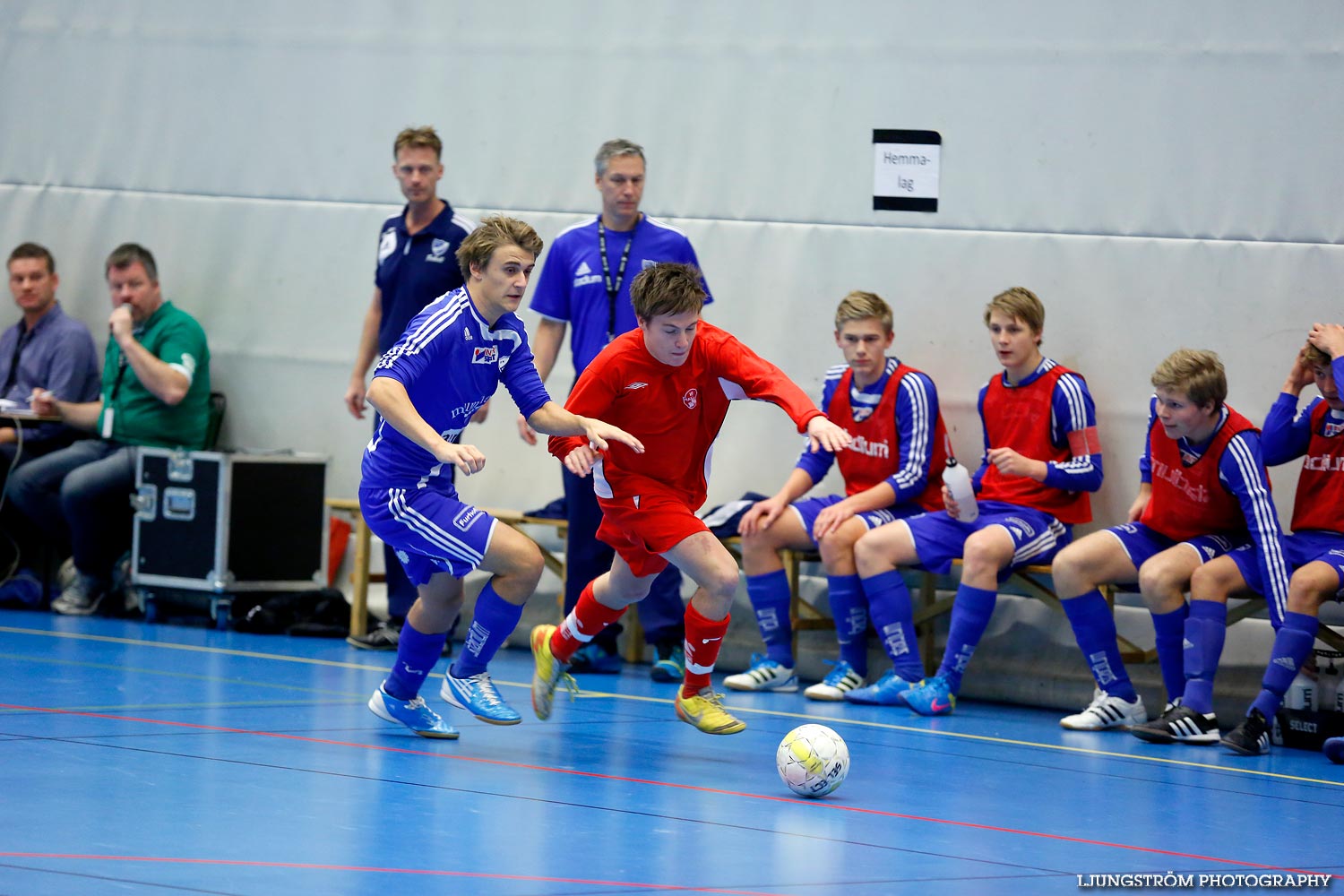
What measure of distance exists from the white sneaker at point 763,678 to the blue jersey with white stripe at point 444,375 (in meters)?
2.34

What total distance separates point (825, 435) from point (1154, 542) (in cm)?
223

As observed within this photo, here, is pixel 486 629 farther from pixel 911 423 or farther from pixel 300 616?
pixel 300 616

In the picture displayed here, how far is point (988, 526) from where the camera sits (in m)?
6.99

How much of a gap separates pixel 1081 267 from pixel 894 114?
1.22m

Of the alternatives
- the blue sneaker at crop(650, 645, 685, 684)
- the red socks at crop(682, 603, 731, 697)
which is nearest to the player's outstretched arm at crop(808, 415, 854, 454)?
the red socks at crop(682, 603, 731, 697)

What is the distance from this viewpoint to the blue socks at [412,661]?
218 inches

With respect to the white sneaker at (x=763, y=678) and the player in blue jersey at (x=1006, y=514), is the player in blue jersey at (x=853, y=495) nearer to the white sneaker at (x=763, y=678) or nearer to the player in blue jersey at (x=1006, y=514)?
the white sneaker at (x=763, y=678)

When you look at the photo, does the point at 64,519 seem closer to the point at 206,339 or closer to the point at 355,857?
the point at 206,339

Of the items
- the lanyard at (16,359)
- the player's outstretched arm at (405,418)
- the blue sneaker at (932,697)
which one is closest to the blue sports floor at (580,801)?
the blue sneaker at (932,697)

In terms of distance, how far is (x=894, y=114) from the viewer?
7973mm

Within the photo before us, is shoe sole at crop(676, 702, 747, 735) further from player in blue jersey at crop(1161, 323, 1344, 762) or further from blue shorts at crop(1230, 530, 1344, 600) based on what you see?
blue shorts at crop(1230, 530, 1344, 600)

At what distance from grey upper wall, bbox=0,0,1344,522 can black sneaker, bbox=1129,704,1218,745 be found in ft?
4.55

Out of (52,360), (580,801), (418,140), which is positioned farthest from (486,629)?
(52,360)

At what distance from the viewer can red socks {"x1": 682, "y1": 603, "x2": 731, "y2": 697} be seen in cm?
565
